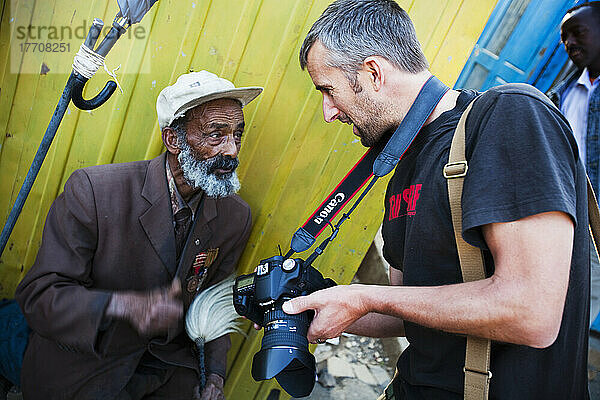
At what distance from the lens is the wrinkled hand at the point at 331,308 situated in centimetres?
138

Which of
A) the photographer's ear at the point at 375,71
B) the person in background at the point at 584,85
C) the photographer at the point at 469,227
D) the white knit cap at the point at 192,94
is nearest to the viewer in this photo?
the photographer at the point at 469,227

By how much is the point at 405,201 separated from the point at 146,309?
1.12 m

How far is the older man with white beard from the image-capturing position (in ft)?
6.17

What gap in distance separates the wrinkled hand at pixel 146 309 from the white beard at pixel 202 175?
487 millimetres

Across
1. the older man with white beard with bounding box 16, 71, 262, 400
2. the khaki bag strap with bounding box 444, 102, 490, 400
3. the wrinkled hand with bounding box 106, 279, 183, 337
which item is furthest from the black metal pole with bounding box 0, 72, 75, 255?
the khaki bag strap with bounding box 444, 102, 490, 400

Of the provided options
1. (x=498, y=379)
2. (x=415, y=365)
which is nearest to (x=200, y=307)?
(x=415, y=365)

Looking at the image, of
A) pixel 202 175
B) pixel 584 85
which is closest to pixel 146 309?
pixel 202 175

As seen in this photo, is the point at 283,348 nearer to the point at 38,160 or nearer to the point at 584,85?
the point at 38,160

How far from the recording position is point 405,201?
1.48 meters

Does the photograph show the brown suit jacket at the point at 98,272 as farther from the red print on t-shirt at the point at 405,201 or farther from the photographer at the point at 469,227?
the red print on t-shirt at the point at 405,201

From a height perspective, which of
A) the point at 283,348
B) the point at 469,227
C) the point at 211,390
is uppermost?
the point at 469,227

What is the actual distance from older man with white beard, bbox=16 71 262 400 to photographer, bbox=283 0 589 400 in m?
0.70

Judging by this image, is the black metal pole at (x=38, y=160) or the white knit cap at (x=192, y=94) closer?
the white knit cap at (x=192, y=94)

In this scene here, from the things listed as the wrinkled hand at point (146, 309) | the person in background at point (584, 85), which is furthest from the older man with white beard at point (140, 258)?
the person in background at point (584, 85)
